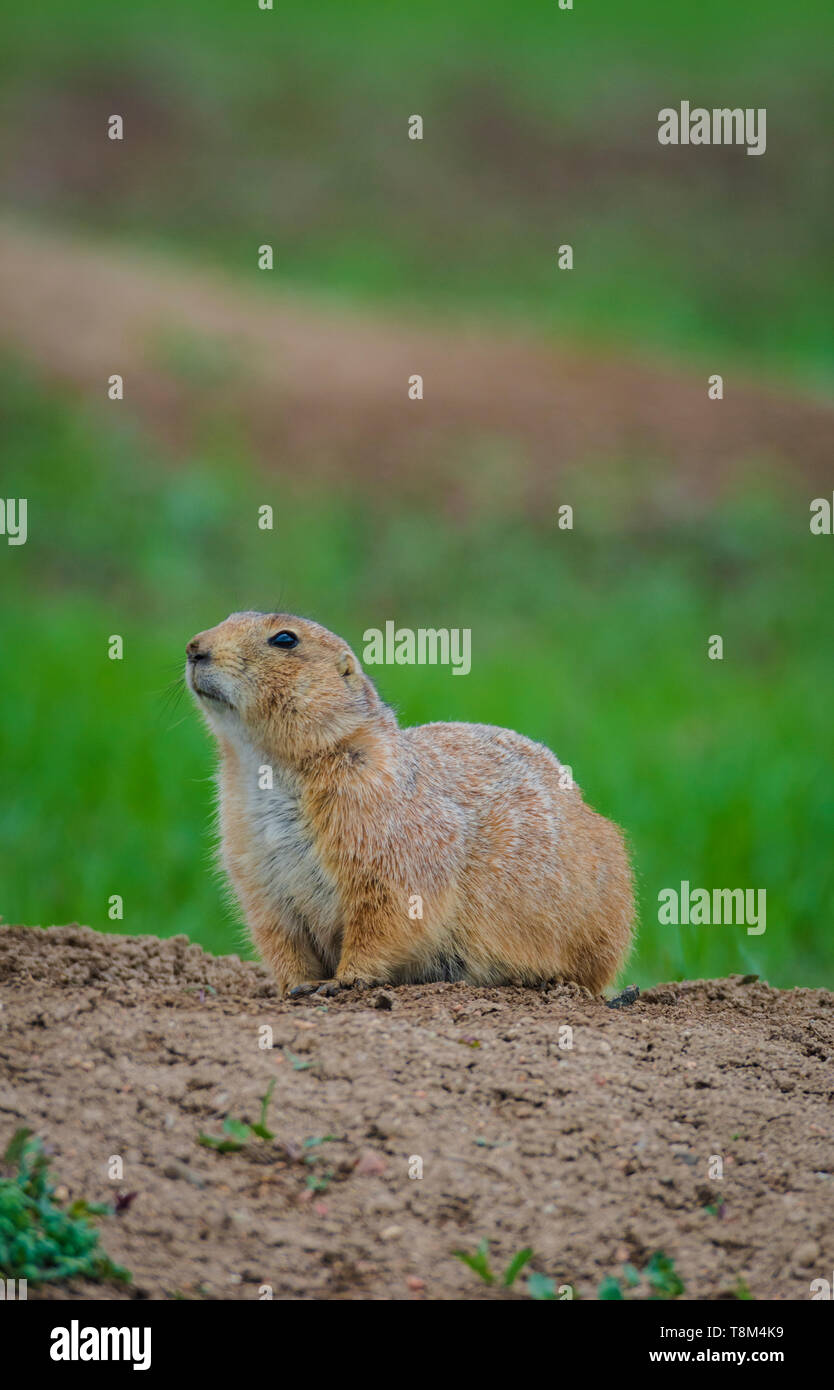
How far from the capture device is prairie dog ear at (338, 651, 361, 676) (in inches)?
253

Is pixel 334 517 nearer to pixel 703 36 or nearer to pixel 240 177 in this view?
pixel 240 177

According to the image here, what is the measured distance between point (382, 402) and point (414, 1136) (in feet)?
61.8

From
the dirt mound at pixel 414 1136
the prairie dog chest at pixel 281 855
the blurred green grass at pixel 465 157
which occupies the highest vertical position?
the blurred green grass at pixel 465 157

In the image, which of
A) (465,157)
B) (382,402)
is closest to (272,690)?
(382,402)

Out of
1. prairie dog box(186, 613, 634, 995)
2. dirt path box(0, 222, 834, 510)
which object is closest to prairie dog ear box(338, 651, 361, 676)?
prairie dog box(186, 613, 634, 995)

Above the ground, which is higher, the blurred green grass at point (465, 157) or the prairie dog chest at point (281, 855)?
the blurred green grass at point (465, 157)

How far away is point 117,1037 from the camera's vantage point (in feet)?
17.2

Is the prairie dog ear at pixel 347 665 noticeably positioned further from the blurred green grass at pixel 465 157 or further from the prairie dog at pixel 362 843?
the blurred green grass at pixel 465 157

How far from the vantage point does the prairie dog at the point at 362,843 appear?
603 centimetres

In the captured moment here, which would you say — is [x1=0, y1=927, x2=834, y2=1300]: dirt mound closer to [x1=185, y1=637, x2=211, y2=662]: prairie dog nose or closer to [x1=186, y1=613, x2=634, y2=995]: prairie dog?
[x1=186, y1=613, x2=634, y2=995]: prairie dog

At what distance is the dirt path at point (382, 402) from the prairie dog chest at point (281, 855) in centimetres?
1575

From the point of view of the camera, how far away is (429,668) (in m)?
16.7

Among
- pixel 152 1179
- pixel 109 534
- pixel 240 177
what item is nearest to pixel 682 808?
pixel 152 1179

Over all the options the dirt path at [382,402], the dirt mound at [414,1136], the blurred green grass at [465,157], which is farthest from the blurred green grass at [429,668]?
the blurred green grass at [465,157]
